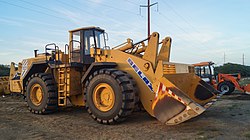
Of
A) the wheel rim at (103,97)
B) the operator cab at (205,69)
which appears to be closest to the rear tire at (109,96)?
the wheel rim at (103,97)

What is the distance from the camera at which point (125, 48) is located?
293 inches

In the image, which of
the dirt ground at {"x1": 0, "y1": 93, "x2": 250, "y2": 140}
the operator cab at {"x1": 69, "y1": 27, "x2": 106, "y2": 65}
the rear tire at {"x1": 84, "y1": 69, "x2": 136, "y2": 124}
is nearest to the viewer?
the dirt ground at {"x1": 0, "y1": 93, "x2": 250, "y2": 140}

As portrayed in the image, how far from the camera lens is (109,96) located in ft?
20.1

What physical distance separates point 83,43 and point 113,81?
2383 mm

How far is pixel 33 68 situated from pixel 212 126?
20.3ft

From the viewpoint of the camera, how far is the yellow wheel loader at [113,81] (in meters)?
5.30

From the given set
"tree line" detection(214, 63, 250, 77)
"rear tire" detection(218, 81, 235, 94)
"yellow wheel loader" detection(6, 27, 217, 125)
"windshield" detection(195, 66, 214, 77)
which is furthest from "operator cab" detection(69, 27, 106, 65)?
"tree line" detection(214, 63, 250, 77)

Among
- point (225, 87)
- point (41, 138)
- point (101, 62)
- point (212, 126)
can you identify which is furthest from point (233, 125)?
point (225, 87)

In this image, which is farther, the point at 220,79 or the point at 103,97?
the point at 220,79

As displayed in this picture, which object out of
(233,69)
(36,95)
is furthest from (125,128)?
(233,69)

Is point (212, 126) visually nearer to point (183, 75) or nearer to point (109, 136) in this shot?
point (183, 75)

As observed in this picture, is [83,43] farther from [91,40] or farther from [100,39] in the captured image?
[100,39]

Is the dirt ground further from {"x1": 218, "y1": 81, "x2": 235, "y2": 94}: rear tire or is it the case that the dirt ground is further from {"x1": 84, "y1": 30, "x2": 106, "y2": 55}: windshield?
{"x1": 218, "y1": 81, "x2": 235, "y2": 94}: rear tire

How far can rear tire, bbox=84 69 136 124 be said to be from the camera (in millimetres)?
5652
